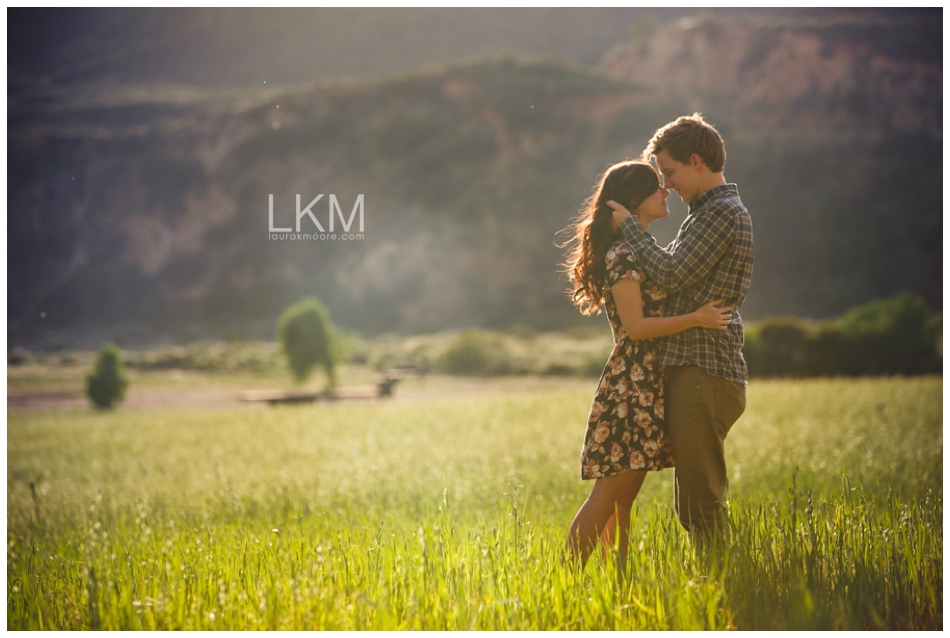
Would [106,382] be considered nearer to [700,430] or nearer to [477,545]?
[477,545]

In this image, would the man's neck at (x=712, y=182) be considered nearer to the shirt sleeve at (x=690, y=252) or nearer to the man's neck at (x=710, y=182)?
the man's neck at (x=710, y=182)

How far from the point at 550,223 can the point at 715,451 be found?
37798mm

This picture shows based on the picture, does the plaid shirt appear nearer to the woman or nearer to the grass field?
the woman

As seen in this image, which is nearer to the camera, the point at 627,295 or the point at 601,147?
the point at 627,295

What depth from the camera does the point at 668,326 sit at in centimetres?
201

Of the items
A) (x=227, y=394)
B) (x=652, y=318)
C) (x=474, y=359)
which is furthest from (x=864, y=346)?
(x=227, y=394)

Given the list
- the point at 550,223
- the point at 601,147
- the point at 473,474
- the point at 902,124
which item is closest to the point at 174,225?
the point at 550,223

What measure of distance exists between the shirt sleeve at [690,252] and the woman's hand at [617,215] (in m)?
0.08

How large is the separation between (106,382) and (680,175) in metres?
15.9

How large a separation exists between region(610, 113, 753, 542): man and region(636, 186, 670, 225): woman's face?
2.7 inches

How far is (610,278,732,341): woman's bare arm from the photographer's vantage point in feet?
6.56

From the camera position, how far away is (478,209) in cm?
4053

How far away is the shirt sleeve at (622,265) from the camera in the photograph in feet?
6.70

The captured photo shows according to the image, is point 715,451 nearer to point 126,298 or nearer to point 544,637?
point 544,637
